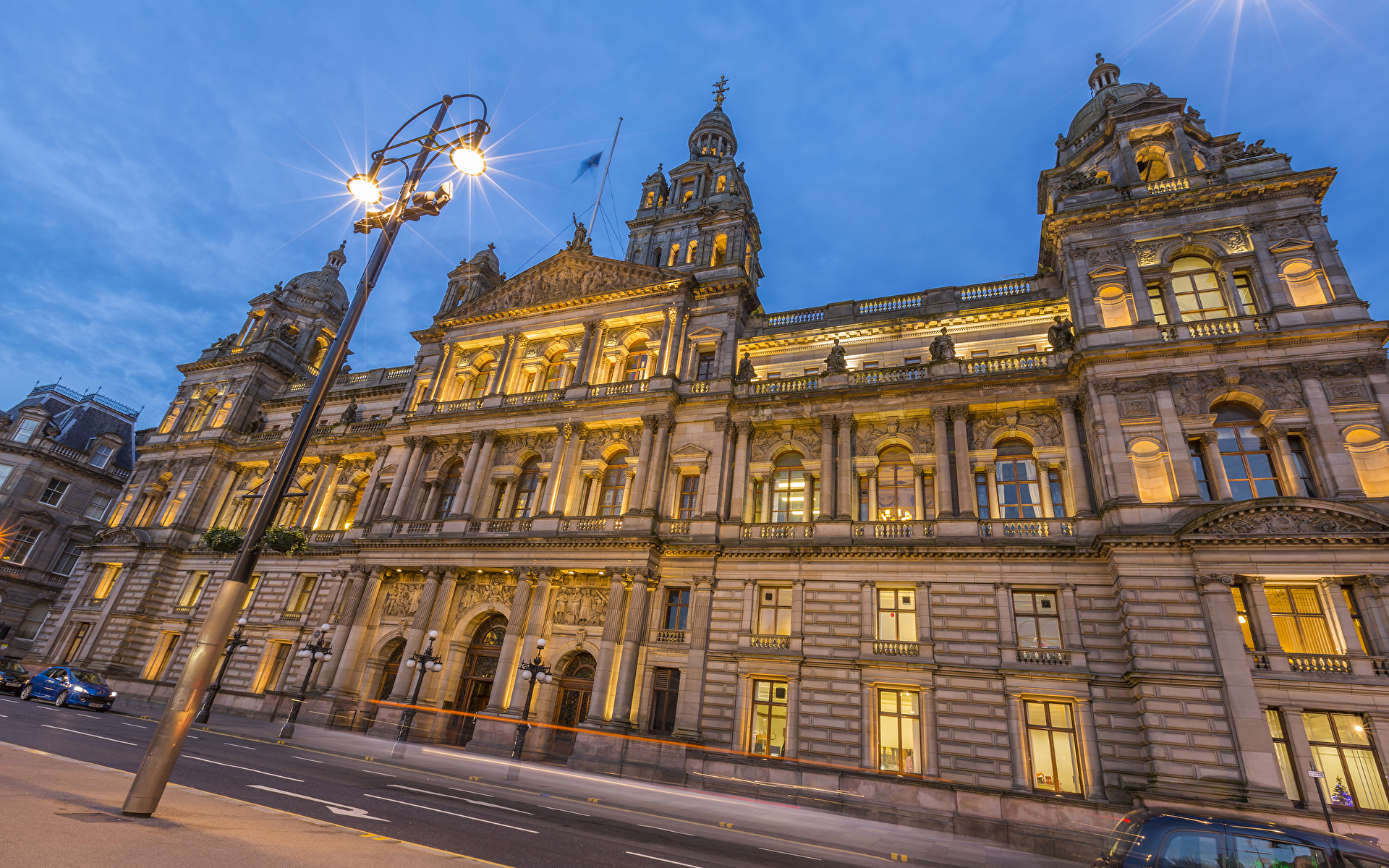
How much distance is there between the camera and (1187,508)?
20.2 metres

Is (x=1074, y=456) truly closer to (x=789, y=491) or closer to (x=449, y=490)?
(x=789, y=491)

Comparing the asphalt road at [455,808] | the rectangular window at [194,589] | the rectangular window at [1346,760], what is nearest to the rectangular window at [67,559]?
the rectangular window at [194,589]

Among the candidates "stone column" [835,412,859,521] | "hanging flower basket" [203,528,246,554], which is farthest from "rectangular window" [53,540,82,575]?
"stone column" [835,412,859,521]

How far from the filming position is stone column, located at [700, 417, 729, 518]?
2728 centimetres

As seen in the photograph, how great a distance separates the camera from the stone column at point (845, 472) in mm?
25766

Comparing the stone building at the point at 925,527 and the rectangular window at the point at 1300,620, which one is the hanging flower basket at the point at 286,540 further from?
the rectangular window at the point at 1300,620

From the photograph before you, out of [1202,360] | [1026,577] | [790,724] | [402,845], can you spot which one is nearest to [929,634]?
[1026,577]

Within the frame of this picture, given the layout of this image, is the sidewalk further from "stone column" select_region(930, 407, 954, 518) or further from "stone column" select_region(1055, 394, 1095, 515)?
"stone column" select_region(1055, 394, 1095, 515)

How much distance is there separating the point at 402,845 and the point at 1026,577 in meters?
20.6

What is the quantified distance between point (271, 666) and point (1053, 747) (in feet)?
122

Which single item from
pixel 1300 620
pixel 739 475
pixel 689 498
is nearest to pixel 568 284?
pixel 689 498

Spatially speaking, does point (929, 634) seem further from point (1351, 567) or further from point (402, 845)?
point (402, 845)

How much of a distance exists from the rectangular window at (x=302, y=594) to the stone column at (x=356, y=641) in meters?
6.74

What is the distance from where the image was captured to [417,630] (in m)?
28.8
